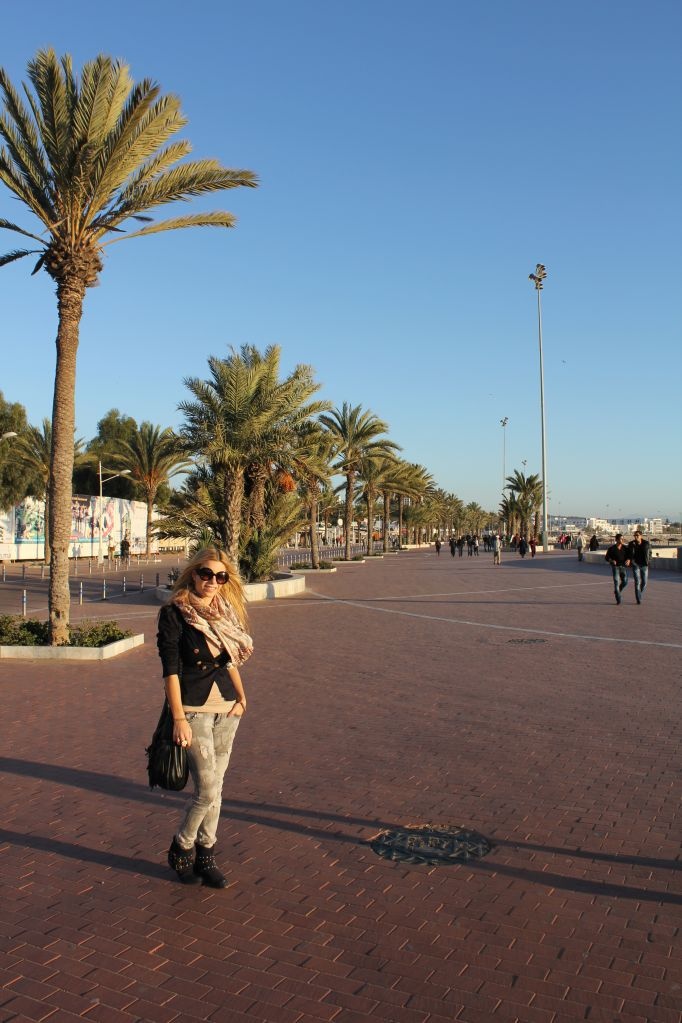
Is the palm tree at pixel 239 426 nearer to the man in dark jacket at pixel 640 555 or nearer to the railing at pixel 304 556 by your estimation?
the railing at pixel 304 556

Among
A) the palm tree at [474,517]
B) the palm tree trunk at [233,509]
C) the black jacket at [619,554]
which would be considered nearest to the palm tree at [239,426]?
the palm tree trunk at [233,509]

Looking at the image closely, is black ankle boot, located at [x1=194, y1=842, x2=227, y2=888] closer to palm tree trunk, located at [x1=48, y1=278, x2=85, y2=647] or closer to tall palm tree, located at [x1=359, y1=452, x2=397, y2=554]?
palm tree trunk, located at [x1=48, y1=278, x2=85, y2=647]

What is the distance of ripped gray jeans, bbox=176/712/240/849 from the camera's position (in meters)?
4.23

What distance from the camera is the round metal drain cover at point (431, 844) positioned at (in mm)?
4715

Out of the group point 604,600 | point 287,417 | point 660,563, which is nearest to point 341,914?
point 604,600

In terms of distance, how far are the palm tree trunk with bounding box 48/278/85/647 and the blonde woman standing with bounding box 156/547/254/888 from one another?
8.53 meters

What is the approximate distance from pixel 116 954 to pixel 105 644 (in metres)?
9.30

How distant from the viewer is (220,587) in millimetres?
4383

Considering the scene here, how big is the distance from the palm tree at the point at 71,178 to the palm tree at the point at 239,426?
956 centimetres


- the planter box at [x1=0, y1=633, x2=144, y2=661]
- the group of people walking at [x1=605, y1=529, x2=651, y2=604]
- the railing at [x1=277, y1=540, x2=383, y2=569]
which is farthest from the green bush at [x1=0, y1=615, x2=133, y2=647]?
the railing at [x1=277, y1=540, x2=383, y2=569]

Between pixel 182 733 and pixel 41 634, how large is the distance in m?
9.53

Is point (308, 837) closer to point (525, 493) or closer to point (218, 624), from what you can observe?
point (218, 624)

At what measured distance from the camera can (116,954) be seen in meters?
3.65

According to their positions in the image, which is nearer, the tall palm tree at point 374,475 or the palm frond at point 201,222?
the palm frond at point 201,222
